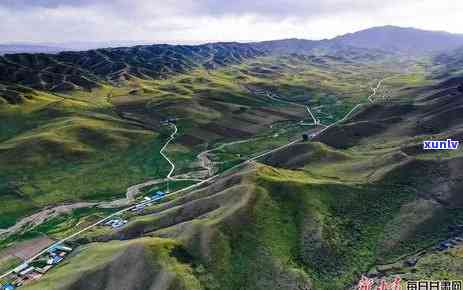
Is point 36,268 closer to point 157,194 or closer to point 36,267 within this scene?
point 36,267

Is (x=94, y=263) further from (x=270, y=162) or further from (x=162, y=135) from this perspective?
(x=162, y=135)

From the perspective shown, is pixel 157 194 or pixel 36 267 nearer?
pixel 36 267

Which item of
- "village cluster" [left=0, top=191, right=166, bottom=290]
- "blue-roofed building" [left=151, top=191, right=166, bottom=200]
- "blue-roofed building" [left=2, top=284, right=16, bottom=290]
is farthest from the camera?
"blue-roofed building" [left=151, top=191, right=166, bottom=200]

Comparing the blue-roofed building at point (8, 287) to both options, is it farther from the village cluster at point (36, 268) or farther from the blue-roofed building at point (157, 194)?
the blue-roofed building at point (157, 194)

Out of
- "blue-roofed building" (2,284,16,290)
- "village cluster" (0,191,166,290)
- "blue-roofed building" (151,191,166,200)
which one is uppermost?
"blue-roofed building" (151,191,166,200)

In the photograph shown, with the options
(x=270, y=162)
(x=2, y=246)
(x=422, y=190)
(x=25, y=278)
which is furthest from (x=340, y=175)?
(x=2, y=246)

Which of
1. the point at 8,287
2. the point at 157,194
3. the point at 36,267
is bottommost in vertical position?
the point at 8,287

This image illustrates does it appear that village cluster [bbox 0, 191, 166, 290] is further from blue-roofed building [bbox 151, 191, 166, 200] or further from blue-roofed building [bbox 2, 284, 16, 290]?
blue-roofed building [bbox 151, 191, 166, 200]

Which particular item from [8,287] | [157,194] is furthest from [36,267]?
[157,194]

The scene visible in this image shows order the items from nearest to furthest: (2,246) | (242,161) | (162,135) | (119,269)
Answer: (119,269)
(2,246)
(242,161)
(162,135)

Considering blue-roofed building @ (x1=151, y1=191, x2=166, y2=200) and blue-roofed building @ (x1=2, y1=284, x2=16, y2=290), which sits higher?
blue-roofed building @ (x1=151, y1=191, x2=166, y2=200)

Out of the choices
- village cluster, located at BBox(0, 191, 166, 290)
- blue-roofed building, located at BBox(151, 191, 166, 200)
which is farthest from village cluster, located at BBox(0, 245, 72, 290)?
blue-roofed building, located at BBox(151, 191, 166, 200)
